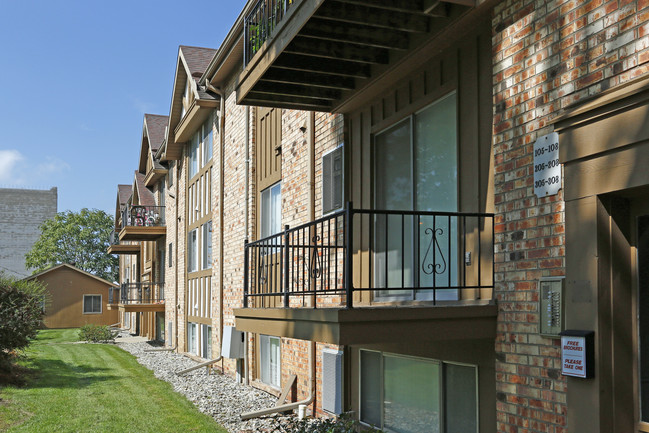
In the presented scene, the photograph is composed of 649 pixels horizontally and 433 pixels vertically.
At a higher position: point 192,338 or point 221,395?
point 192,338

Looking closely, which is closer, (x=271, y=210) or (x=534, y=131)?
(x=534, y=131)

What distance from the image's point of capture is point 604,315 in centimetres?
459

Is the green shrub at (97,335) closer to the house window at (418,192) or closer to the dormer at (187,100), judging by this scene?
the dormer at (187,100)

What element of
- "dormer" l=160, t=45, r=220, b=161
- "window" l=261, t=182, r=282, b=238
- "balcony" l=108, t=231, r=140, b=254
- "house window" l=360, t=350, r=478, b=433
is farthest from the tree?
"house window" l=360, t=350, r=478, b=433

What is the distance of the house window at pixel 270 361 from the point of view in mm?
12570

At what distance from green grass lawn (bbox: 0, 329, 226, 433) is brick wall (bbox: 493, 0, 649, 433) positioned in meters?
5.96

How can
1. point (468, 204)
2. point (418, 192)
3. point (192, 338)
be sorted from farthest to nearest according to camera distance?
point (192, 338)
point (418, 192)
point (468, 204)

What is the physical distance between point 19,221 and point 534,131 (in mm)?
91296

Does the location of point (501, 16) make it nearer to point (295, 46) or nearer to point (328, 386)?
point (295, 46)

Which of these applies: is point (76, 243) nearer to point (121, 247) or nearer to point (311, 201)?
point (121, 247)

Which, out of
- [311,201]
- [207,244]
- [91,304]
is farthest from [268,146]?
[91,304]

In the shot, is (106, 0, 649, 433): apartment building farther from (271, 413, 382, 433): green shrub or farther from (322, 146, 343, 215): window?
(271, 413, 382, 433): green shrub

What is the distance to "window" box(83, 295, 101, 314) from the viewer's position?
46188mm

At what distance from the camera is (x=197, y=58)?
2084 cm
